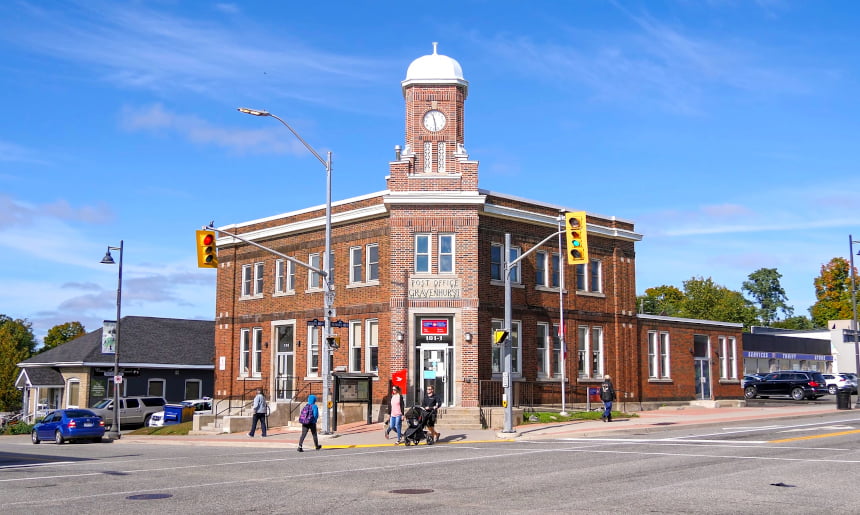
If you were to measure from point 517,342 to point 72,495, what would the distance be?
24277 mm

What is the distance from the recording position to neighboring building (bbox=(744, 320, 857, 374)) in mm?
62188

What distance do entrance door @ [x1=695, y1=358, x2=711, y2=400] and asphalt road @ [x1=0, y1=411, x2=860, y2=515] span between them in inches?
778

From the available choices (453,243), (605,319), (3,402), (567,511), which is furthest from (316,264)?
(3,402)

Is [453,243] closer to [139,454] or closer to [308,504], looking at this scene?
[139,454]

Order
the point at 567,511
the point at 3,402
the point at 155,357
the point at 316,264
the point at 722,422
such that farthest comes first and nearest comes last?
the point at 3,402, the point at 155,357, the point at 316,264, the point at 722,422, the point at 567,511

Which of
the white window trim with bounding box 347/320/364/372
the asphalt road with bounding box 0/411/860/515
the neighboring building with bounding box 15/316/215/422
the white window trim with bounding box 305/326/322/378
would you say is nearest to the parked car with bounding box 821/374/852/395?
the asphalt road with bounding box 0/411/860/515

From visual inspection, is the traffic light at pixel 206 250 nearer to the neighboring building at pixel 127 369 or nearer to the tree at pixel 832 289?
the neighboring building at pixel 127 369

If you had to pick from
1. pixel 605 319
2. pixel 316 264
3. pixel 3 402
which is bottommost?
pixel 3 402

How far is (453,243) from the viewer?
35.7 m

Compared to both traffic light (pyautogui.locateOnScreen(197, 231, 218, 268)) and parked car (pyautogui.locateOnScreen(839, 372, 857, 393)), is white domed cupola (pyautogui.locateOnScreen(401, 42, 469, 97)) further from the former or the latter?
parked car (pyautogui.locateOnScreen(839, 372, 857, 393))

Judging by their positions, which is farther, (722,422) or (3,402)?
(3,402)

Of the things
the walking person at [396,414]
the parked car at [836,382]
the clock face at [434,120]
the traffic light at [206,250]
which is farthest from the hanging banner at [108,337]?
the parked car at [836,382]

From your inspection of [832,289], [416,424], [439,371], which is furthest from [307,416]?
[832,289]

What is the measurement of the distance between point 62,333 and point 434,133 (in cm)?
8528
